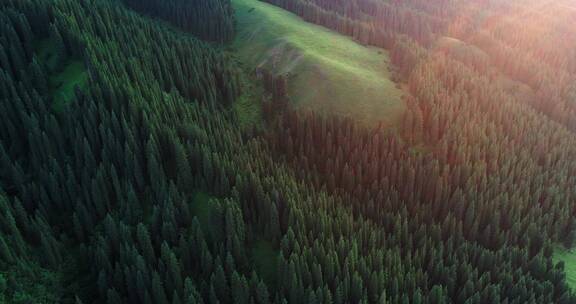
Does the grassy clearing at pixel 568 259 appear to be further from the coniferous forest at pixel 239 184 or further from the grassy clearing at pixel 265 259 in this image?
the grassy clearing at pixel 265 259

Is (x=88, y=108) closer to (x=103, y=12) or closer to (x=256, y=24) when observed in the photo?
(x=103, y=12)

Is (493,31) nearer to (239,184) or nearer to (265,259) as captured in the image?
(239,184)

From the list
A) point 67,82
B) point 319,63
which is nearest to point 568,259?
point 319,63

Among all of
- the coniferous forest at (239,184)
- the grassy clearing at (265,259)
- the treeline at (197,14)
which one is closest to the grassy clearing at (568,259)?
the coniferous forest at (239,184)

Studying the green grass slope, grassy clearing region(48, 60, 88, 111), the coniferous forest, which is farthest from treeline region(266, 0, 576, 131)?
grassy clearing region(48, 60, 88, 111)

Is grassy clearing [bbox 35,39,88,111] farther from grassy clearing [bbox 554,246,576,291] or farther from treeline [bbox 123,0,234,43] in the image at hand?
grassy clearing [bbox 554,246,576,291]
